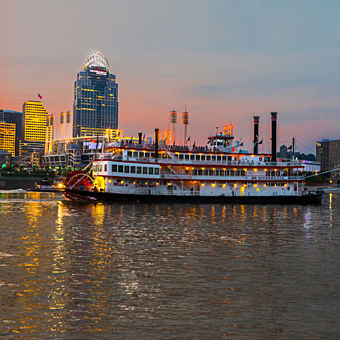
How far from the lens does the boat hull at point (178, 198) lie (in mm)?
73438

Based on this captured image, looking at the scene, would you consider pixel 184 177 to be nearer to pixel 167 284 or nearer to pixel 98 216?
pixel 98 216

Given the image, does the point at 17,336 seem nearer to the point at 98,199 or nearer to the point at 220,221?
the point at 220,221

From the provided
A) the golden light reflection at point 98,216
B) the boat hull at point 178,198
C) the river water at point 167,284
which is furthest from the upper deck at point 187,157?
the river water at point 167,284

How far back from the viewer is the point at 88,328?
16.2 m

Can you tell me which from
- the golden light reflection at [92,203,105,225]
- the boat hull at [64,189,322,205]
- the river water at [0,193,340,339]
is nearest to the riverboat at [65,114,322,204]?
the boat hull at [64,189,322,205]

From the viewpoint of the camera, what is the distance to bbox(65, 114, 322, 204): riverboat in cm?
7444

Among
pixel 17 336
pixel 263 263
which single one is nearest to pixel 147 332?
pixel 17 336

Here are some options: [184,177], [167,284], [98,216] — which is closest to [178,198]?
[184,177]

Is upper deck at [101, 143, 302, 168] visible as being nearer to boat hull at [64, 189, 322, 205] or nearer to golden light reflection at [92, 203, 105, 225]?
boat hull at [64, 189, 322, 205]

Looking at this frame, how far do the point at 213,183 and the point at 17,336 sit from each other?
65802 mm

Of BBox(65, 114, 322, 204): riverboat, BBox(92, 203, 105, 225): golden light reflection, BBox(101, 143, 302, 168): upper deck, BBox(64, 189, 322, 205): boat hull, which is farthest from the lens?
BBox(101, 143, 302, 168): upper deck

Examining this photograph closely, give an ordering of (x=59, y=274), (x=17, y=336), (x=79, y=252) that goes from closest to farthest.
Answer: (x=17, y=336)
(x=59, y=274)
(x=79, y=252)

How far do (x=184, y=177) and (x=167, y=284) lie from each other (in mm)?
55639

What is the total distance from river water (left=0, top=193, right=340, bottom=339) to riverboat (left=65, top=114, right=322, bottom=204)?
104ft
